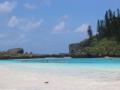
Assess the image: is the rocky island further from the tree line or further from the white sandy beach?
the white sandy beach

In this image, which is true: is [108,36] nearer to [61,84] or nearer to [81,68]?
[81,68]

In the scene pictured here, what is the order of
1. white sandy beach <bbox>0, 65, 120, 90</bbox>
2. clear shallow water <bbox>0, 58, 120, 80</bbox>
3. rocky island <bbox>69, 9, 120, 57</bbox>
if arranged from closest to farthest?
white sandy beach <bbox>0, 65, 120, 90</bbox> → clear shallow water <bbox>0, 58, 120, 80</bbox> → rocky island <bbox>69, 9, 120, 57</bbox>

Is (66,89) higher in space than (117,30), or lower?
lower

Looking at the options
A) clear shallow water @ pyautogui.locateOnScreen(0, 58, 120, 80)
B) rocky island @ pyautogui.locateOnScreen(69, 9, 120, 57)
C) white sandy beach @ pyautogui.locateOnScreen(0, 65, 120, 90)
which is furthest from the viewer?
rocky island @ pyautogui.locateOnScreen(69, 9, 120, 57)

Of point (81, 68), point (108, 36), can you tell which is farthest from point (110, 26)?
point (81, 68)

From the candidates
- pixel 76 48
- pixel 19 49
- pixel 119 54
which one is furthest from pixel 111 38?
pixel 19 49

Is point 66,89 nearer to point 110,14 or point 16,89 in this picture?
point 16,89

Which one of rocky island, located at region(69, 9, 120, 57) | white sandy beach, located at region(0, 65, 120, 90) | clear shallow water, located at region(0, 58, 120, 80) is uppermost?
rocky island, located at region(69, 9, 120, 57)

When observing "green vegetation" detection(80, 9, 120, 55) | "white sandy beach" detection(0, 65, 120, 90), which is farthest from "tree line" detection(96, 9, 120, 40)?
"white sandy beach" detection(0, 65, 120, 90)

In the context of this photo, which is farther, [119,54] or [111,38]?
[111,38]

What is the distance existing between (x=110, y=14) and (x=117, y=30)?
701 cm

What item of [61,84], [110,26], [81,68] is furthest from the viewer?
[110,26]

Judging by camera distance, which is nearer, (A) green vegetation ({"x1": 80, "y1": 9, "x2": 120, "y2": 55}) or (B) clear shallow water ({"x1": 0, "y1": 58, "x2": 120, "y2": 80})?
(B) clear shallow water ({"x1": 0, "y1": 58, "x2": 120, "y2": 80})

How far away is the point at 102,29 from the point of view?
121688 millimetres
